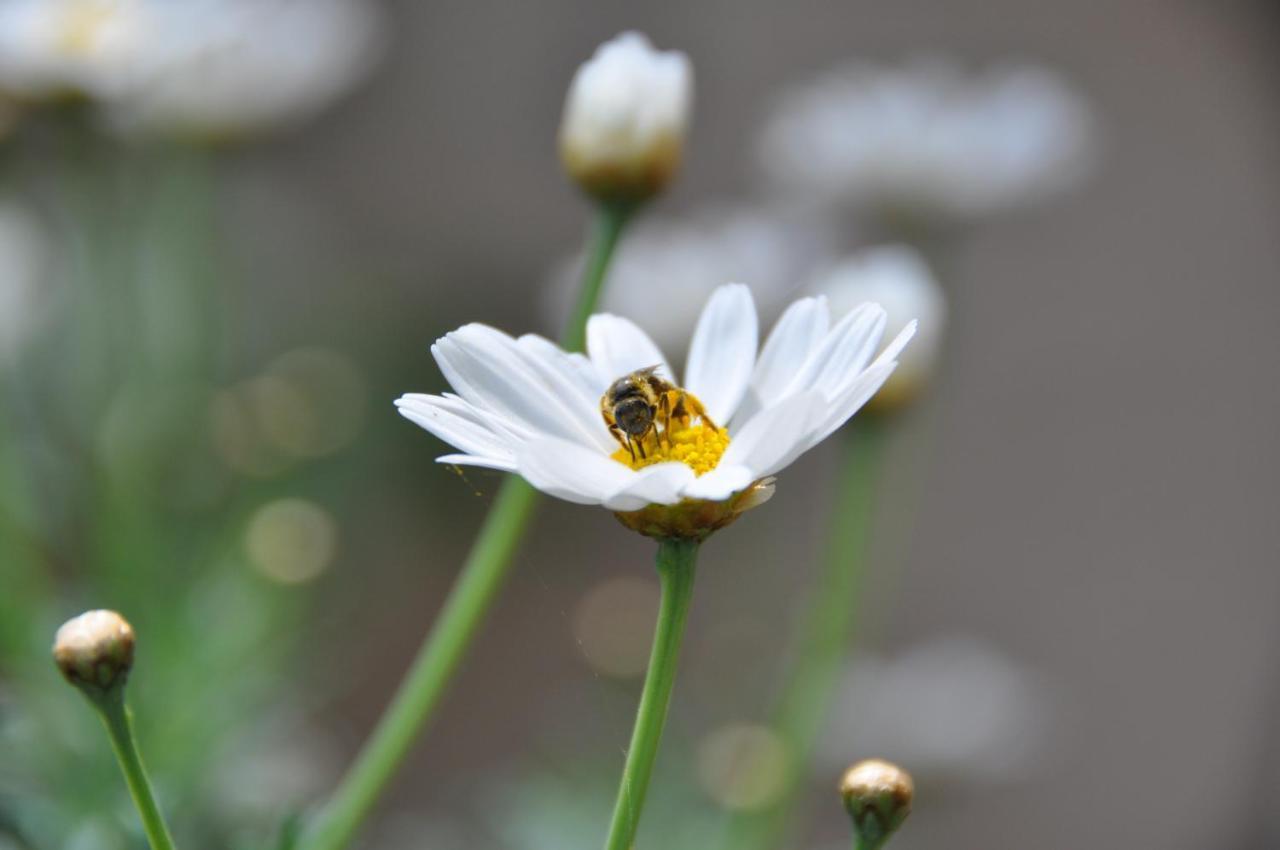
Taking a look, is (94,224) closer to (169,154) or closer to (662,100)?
(169,154)

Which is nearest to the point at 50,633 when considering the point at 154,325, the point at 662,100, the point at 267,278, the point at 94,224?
the point at 94,224

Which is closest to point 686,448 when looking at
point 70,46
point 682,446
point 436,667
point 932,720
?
point 682,446

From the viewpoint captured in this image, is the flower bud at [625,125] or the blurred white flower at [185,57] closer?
the flower bud at [625,125]

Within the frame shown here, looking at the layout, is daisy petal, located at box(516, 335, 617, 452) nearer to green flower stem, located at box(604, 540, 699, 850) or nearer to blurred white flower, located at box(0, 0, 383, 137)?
green flower stem, located at box(604, 540, 699, 850)

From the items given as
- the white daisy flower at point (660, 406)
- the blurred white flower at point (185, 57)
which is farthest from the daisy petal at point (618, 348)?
the blurred white flower at point (185, 57)

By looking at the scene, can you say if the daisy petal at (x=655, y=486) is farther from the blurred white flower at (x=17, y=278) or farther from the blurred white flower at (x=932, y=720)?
the blurred white flower at (x=932, y=720)

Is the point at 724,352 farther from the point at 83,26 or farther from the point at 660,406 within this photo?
the point at 83,26
